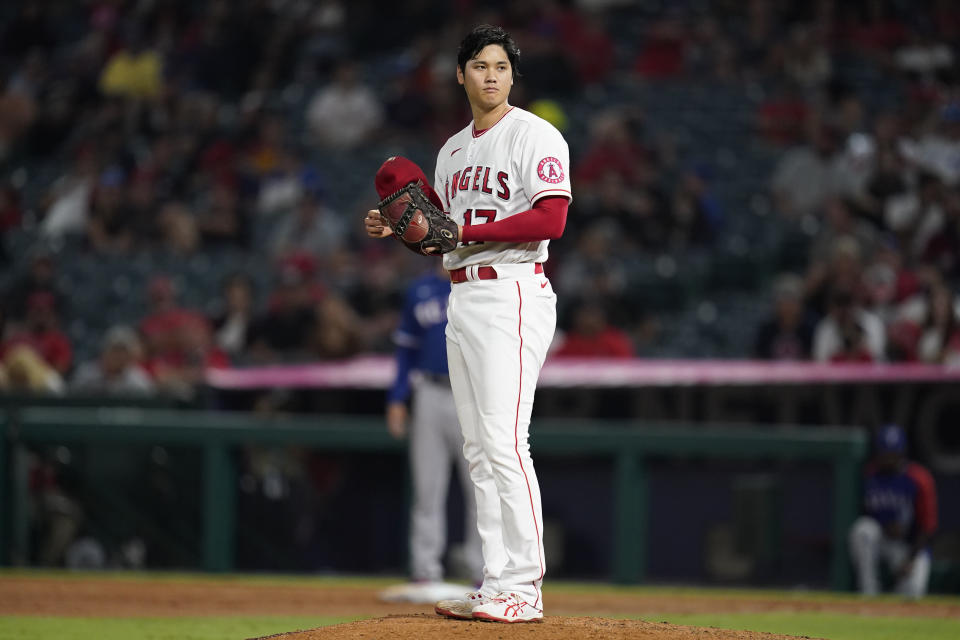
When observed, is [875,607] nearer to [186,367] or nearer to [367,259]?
[186,367]

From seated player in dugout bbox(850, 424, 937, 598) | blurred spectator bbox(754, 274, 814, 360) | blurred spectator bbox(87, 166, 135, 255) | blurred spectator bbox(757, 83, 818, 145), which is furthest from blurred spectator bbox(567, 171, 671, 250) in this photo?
blurred spectator bbox(87, 166, 135, 255)

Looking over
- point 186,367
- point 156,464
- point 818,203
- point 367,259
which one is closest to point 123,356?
point 186,367

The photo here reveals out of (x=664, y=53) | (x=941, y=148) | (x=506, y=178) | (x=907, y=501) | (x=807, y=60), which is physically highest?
(x=664, y=53)

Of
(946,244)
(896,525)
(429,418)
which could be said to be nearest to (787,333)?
(946,244)

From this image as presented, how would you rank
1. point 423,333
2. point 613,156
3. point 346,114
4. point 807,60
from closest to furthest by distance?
point 423,333, point 613,156, point 807,60, point 346,114

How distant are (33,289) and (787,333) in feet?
19.3

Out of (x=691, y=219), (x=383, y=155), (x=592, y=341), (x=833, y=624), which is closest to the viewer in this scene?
(x=833, y=624)

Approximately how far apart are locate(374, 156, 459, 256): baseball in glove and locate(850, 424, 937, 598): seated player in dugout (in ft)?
A: 13.1

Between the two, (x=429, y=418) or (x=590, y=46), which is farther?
(x=590, y=46)

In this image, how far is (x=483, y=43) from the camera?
12.4 feet

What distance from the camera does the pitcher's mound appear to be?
3592mm

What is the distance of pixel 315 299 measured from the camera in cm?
961

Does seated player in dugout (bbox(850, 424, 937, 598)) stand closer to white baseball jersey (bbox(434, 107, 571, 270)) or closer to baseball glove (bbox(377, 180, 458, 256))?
white baseball jersey (bbox(434, 107, 571, 270))

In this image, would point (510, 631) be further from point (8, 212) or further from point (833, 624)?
point (8, 212)
